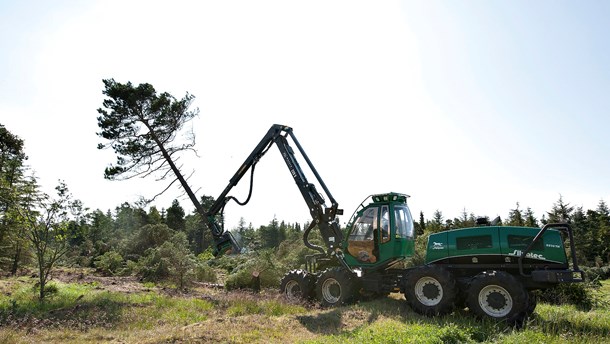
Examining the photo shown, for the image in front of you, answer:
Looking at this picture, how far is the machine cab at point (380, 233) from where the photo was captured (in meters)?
10.9

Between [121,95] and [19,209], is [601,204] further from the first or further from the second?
[19,209]

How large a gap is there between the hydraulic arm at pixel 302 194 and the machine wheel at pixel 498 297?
4421 mm

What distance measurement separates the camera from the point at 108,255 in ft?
88.8

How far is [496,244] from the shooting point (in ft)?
30.1

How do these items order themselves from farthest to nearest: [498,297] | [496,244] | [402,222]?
[402,222] < [496,244] < [498,297]

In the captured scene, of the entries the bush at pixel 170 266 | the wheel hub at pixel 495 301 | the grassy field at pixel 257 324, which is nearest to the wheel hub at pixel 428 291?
the grassy field at pixel 257 324

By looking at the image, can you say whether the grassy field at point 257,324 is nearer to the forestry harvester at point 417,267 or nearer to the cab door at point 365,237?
the forestry harvester at point 417,267

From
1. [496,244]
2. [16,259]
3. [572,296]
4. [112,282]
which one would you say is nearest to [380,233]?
[496,244]

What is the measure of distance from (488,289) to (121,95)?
1691 cm

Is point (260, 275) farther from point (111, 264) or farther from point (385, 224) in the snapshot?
point (111, 264)

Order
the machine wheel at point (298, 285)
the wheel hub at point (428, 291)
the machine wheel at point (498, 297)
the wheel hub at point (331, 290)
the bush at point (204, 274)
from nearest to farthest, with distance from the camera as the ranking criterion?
1. the machine wheel at point (498, 297)
2. the wheel hub at point (428, 291)
3. the wheel hub at point (331, 290)
4. the machine wheel at point (298, 285)
5. the bush at point (204, 274)

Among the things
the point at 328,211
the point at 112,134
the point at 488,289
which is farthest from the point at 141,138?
the point at 488,289

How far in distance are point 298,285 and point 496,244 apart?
20.0ft

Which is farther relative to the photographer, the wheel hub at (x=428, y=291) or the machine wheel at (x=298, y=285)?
the machine wheel at (x=298, y=285)
